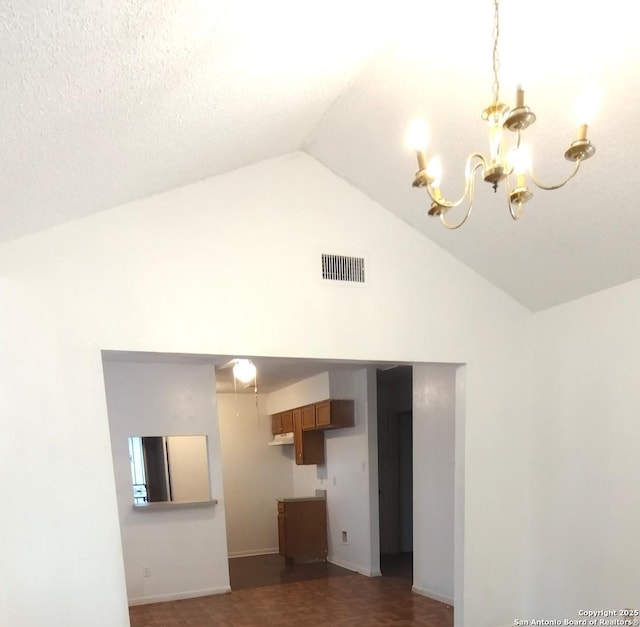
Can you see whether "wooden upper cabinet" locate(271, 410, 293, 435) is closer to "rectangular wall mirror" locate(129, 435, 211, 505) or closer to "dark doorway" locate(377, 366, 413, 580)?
"dark doorway" locate(377, 366, 413, 580)

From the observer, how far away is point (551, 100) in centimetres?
242

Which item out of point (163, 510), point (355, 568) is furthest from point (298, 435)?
point (163, 510)

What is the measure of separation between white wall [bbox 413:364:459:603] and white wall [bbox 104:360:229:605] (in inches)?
81.1

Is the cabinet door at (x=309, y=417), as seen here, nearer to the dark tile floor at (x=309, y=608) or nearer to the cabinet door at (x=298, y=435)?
the cabinet door at (x=298, y=435)

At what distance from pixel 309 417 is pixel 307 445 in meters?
0.45

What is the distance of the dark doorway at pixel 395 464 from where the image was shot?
737cm

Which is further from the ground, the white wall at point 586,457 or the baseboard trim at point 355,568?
the white wall at point 586,457

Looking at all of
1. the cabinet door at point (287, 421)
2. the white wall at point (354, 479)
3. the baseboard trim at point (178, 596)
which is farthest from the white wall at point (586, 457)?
the cabinet door at point (287, 421)

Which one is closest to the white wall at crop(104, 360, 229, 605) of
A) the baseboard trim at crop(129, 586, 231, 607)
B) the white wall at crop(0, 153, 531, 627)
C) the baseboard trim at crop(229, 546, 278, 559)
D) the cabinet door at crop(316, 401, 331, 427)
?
the baseboard trim at crop(129, 586, 231, 607)

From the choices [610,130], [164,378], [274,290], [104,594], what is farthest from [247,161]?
[164,378]

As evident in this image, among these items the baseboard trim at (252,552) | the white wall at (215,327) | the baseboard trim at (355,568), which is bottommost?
the baseboard trim at (252,552)

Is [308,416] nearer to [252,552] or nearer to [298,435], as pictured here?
[298,435]

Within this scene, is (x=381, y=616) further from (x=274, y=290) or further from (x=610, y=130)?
(x=610, y=130)

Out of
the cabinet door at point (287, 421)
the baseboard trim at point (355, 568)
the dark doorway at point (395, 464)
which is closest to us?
the baseboard trim at point (355, 568)
